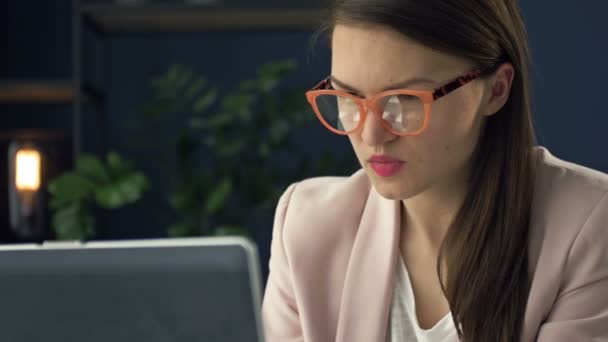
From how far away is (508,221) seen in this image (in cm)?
120

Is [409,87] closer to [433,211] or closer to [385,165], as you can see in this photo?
[385,165]

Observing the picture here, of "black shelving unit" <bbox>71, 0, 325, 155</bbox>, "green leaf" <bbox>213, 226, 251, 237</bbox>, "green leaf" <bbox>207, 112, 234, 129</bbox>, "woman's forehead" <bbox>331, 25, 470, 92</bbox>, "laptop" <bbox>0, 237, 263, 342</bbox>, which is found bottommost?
"green leaf" <bbox>213, 226, 251, 237</bbox>

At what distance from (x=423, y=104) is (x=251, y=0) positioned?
6.89 feet

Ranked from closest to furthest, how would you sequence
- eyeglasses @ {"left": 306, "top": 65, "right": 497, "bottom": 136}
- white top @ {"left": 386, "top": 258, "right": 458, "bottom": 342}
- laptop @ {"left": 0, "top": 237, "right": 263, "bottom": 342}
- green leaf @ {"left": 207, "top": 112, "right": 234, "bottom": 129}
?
laptop @ {"left": 0, "top": 237, "right": 263, "bottom": 342}, eyeglasses @ {"left": 306, "top": 65, "right": 497, "bottom": 136}, white top @ {"left": 386, "top": 258, "right": 458, "bottom": 342}, green leaf @ {"left": 207, "top": 112, "right": 234, "bottom": 129}

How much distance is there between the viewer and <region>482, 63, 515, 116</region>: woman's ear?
1.16 metres

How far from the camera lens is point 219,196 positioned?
295 cm

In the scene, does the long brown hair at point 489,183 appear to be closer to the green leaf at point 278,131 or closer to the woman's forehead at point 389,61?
the woman's forehead at point 389,61

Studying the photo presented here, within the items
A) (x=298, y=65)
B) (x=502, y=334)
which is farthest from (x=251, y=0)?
(x=502, y=334)

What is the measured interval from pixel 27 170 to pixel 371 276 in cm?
197

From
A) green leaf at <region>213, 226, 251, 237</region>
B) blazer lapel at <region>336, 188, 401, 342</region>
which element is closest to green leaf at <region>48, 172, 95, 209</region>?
green leaf at <region>213, 226, 251, 237</region>

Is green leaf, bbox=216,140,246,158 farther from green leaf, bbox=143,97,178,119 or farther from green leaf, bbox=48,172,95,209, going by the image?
green leaf, bbox=48,172,95,209

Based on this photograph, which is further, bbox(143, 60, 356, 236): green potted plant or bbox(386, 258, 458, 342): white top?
bbox(143, 60, 356, 236): green potted plant

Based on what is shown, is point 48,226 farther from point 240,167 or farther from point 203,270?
point 203,270

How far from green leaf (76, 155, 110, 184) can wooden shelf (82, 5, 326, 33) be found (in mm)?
529
